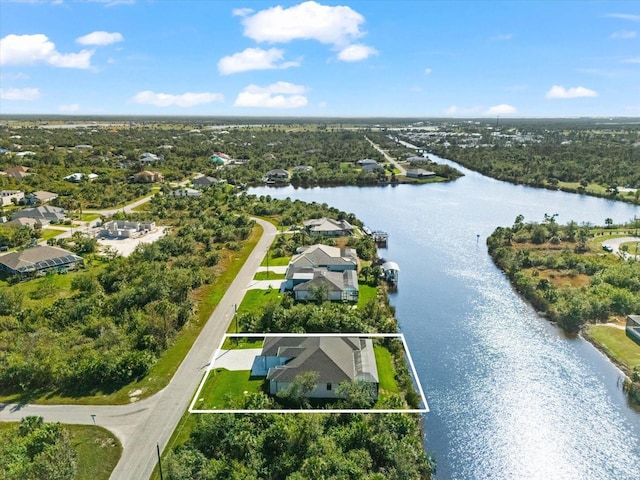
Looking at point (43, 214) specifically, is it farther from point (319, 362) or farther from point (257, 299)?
point (319, 362)

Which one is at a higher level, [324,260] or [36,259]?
[324,260]

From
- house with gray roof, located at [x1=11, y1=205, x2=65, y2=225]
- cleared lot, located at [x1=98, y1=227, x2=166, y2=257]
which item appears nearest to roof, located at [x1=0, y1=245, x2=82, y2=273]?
cleared lot, located at [x1=98, y1=227, x2=166, y2=257]

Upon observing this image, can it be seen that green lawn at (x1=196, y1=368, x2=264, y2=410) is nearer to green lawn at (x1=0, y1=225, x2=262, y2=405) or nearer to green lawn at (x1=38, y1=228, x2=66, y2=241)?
green lawn at (x1=0, y1=225, x2=262, y2=405)

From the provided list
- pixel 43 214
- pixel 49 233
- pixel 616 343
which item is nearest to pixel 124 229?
pixel 49 233

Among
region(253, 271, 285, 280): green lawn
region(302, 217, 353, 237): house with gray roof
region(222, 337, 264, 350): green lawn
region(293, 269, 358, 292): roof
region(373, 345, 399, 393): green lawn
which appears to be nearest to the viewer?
region(373, 345, 399, 393): green lawn

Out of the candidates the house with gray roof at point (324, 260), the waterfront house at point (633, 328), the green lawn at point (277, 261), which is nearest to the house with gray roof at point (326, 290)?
the house with gray roof at point (324, 260)

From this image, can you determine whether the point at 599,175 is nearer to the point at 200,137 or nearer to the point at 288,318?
the point at 288,318
